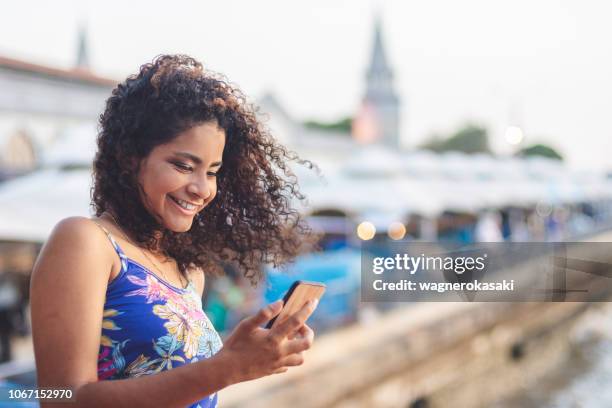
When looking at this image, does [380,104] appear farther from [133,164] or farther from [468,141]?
[133,164]

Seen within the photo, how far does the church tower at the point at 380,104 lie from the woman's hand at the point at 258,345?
77.3 m

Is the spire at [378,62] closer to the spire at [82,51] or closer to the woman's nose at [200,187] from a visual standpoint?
Answer: the spire at [82,51]

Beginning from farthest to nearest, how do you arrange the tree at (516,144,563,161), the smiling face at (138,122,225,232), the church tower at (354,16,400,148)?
the church tower at (354,16,400,148) < the tree at (516,144,563,161) < the smiling face at (138,122,225,232)

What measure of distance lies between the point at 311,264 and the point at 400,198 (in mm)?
3400

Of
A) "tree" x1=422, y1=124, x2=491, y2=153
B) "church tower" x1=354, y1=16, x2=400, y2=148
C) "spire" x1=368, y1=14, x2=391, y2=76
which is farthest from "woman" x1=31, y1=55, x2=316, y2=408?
"church tower" x1=354, y1=16, x2=400, y2=148

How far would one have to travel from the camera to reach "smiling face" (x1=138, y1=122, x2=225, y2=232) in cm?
134

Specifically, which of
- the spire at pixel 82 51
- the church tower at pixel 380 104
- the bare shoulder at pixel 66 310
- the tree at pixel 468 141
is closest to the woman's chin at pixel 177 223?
the bare shoulder at pixel 66 310

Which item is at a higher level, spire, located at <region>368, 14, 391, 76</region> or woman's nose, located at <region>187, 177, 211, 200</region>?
spire, located at <region>368, 14, 391, 76</region>

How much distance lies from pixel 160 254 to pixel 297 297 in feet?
1.18

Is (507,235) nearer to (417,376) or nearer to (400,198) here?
(400,198)

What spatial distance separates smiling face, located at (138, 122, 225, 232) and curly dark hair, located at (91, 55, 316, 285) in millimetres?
20

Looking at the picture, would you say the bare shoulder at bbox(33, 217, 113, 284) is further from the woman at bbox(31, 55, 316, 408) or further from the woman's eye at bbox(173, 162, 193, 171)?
the woman's eye at bbox(173, 162, 193, 171)

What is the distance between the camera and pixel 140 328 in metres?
1.23

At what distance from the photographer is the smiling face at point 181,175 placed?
52.6 inches
